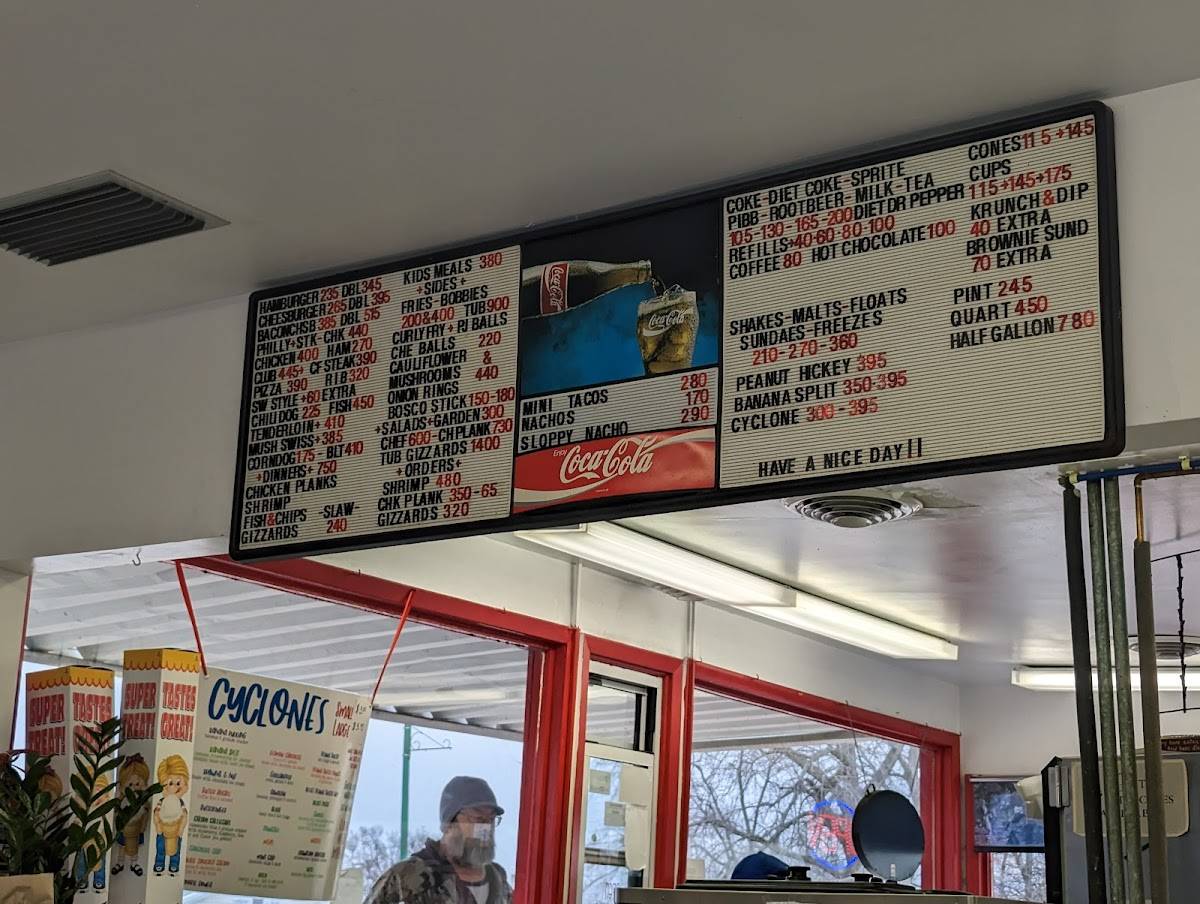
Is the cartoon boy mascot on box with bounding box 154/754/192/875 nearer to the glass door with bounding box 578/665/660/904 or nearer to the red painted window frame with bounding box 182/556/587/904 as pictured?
the red painted window frame with bounding box 182/556/587/904

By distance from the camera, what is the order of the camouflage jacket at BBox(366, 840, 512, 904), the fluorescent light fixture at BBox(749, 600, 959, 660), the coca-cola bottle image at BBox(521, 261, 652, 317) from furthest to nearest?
1. the fluorescent light fixture at BBox(749, 600, 959, 660)
2. the camouflage jacket at BBox(366, 840, 512, 904)
3. the coca-cola bottle image at BBox(521, 261, 652, 317)

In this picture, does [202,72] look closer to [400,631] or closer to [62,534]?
[62,534]

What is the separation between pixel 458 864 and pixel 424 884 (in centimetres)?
18

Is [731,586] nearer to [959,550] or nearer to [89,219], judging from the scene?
[959,550]

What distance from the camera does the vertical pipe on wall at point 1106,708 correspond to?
265cm

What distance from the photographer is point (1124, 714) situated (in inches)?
106

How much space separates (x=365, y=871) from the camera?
5.13 metres

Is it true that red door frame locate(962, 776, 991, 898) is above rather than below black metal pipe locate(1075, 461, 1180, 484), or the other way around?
below

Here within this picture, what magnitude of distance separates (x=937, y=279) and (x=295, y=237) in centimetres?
146

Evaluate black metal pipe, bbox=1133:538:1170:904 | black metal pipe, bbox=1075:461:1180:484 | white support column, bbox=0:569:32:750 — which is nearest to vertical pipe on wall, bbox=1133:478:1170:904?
black metal pipe, bbox=1133:538:1170:904

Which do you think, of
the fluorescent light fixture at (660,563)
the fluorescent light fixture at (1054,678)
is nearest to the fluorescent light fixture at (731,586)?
the fluorescent light fixture at (660,563)

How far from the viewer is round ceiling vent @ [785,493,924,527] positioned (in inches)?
198

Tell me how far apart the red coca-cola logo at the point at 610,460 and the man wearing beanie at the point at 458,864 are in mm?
2656

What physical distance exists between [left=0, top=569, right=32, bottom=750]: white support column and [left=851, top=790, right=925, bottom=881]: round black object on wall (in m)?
4.23
